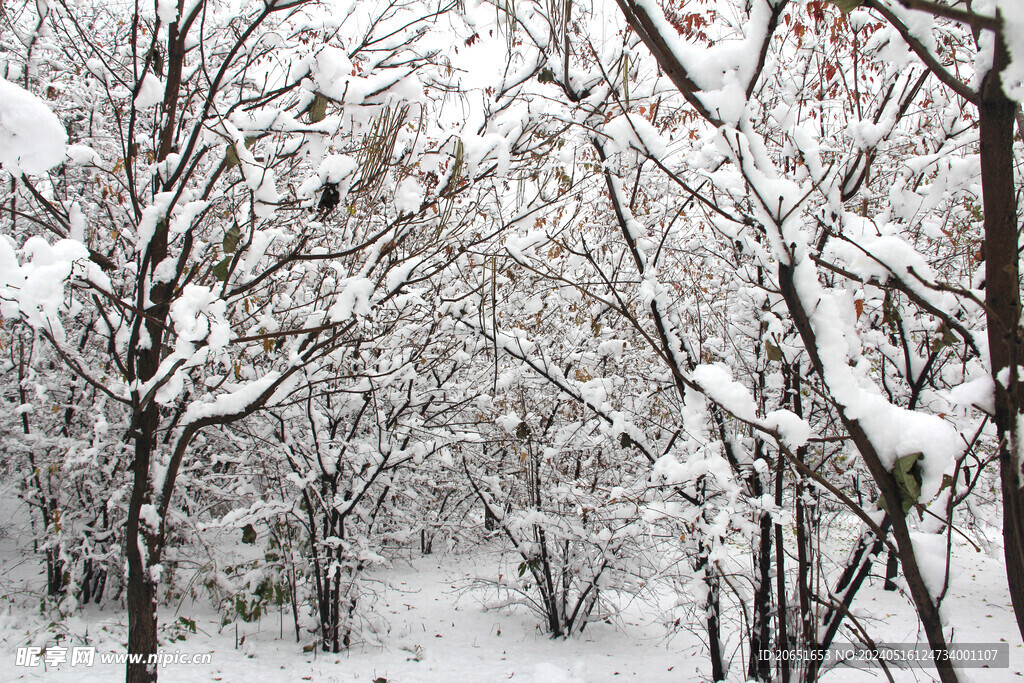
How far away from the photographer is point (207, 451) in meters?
5.95

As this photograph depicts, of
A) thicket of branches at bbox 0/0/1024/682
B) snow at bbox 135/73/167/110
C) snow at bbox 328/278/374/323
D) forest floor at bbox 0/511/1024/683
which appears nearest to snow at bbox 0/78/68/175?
thicket of branches at bbox 0/0/1024/682

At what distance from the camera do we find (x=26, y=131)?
1068mm

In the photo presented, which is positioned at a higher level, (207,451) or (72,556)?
(207,451)

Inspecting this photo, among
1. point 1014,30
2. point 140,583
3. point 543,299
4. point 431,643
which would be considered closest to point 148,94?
point 140,583

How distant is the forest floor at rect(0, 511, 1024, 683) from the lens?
483 cm

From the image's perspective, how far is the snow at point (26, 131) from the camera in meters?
1.05

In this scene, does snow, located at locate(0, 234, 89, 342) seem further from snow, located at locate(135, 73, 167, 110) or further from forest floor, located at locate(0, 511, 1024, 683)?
→ forest floor, located at locate(0, 511, 1024, 683)

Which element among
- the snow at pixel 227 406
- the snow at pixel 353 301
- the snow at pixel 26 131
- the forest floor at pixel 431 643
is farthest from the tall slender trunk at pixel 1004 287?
the forest floor at pixel 431 643

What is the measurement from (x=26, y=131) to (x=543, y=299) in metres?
4.97

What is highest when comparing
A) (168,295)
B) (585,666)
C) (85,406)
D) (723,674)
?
(168,295)

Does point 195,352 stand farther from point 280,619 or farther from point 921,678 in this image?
point 921,678

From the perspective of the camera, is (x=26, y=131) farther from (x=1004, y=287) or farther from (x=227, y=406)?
(x=1004, y=287)

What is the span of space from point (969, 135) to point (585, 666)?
16.0ft

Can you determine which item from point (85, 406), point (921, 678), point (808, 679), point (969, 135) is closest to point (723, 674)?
point (808, 679)
